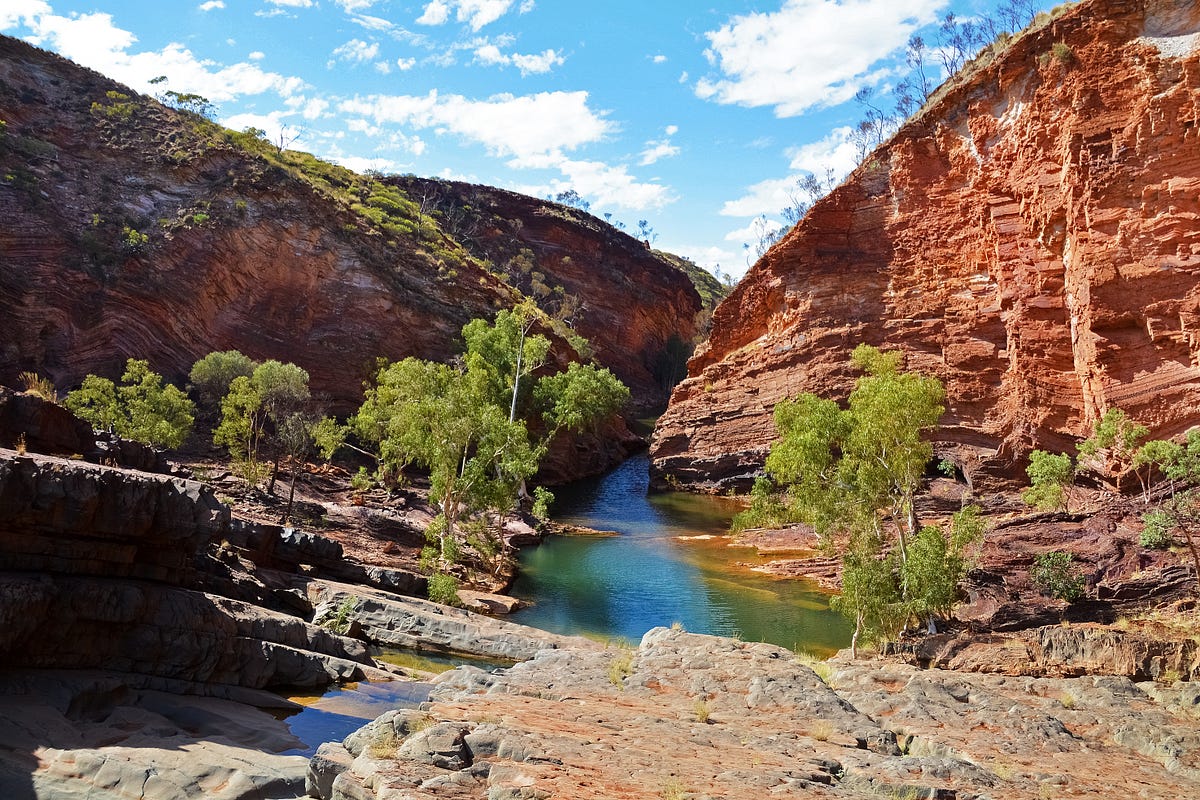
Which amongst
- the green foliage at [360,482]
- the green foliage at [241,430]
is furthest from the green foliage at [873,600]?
the green foliage at [360,482]

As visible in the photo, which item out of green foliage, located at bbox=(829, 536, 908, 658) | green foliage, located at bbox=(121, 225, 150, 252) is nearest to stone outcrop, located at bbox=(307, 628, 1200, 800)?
green foliage, located at bbox=(829, 536, 908, 658)

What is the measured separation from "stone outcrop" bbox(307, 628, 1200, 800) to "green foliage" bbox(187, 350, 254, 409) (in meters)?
35.0

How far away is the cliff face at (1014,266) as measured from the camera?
119ft

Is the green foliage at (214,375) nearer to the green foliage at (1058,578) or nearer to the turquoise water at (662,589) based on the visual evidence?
the turquoise water at (662,589)

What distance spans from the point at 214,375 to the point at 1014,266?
43851mm

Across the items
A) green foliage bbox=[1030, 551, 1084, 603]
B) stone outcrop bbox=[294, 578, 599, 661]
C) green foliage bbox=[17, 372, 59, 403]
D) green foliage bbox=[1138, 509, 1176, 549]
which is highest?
green foliage bbox=[17, 372, 59, 403]

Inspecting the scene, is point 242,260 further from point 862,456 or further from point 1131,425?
point 1131,425

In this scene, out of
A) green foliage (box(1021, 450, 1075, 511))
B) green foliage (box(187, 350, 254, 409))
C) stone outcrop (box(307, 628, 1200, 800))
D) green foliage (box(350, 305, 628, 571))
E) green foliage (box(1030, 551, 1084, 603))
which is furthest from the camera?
green foliage (box(187, 350, 254, 409))

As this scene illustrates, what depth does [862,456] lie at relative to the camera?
2411 centimetres

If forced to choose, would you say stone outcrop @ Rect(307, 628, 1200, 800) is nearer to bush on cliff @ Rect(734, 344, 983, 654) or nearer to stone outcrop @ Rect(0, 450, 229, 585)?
bush on cliff @ Rect(734, 344, 983, 654)

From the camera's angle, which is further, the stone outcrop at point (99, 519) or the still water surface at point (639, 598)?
the still water surface at point (639, 598)

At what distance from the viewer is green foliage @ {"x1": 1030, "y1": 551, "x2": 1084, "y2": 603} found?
21.8m

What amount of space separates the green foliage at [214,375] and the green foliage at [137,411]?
8607 millimetres

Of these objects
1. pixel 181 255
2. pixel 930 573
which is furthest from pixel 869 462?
pixel 181 255
